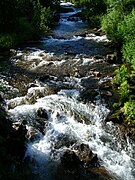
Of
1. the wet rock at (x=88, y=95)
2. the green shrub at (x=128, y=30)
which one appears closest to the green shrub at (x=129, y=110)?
the wet rock at (x=88, y=95)

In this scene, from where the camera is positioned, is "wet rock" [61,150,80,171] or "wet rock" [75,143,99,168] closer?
"wet rock" [61,150,80,171]

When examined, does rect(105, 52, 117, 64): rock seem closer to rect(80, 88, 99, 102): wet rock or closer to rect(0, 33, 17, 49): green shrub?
rect(80, 88, 99, 102): wet rock

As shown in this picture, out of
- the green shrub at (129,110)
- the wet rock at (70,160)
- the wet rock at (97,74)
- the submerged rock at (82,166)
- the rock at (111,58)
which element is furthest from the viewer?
the rock at (111,58)

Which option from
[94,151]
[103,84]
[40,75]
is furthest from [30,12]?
[94,151]

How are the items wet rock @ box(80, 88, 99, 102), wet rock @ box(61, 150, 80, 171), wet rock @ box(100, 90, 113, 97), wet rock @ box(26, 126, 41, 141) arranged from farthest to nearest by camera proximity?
1. wet rock @ box(100, 90, 113, 97)
2. wet rock @ box(80, 88, 99, 102)
3. wet rock @ box(26, 126, 41, 141)
4. wet rock @ box(61, 150, 80, 171)

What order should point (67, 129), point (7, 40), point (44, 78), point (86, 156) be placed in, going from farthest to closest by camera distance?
point (7, 40) → point (44, 78) → point (67, 129) → point (86, 156)

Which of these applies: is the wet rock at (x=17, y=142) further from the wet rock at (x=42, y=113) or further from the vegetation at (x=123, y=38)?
the vegetation at (x=123, y=38)

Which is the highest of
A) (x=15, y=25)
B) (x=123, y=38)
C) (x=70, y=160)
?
(x=123, y=38)

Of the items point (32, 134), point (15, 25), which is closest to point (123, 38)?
point (15, 25)

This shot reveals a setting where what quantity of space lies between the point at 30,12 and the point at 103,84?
62.5ft

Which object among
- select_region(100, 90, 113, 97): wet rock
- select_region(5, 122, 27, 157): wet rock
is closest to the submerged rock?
select_region(5, 122, 27, 157): wet rock

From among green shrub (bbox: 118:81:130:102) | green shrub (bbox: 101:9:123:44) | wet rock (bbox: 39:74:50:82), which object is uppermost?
green shrub (bbox: 101:9:123:44)

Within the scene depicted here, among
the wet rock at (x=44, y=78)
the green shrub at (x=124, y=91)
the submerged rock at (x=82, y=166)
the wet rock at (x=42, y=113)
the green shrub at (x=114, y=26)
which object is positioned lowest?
the submerged rock at (x=82, y=166)

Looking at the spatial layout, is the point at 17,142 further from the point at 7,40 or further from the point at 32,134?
the point at 7,40
